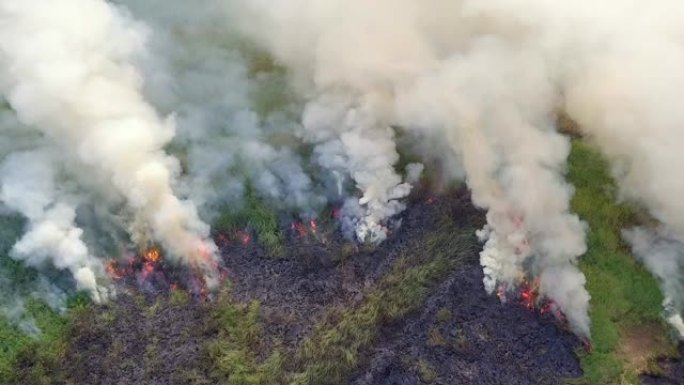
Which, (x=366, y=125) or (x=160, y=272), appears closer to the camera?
(x=160, y=272)

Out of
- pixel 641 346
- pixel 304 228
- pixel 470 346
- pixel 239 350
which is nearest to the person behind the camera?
pixel 470 346

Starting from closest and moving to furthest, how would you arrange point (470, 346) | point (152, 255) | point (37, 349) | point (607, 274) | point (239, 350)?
point (470, 346) → point (239, 350) → point (37, 349) → point (607, 274) → point (152, 255)

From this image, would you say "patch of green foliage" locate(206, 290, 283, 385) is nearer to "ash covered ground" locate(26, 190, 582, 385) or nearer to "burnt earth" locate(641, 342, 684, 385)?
"ash covered ground" locate(26, 190, 582, 385)

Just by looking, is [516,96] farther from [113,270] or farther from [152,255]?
[113,270]

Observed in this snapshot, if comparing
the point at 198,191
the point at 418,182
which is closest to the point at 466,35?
the point at 418,182

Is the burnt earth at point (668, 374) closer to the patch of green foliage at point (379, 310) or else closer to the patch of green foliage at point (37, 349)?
the patch of green foliage at point (379, 310)

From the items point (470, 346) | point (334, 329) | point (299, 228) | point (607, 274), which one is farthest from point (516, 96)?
point (334, 329)

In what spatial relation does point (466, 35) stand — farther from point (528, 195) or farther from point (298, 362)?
point (298, 362)
